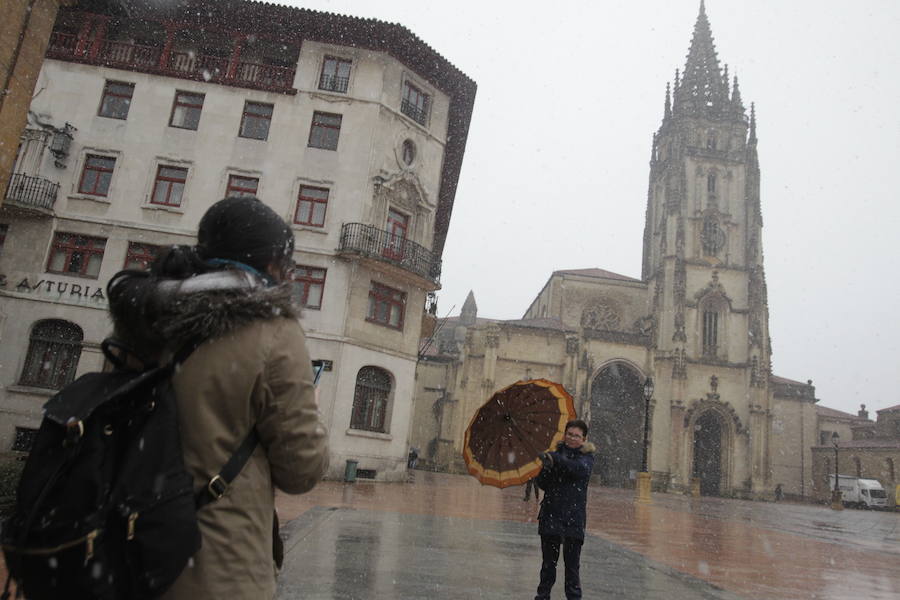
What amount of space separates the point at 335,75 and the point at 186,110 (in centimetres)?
531

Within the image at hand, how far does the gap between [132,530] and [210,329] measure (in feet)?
1.87

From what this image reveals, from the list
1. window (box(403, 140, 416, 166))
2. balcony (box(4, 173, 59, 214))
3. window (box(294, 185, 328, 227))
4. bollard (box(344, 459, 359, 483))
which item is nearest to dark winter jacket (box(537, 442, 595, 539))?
bollard (box(344, 459, 359, 483))

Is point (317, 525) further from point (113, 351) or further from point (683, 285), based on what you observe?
point (683, 285)

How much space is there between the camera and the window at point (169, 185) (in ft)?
63.5

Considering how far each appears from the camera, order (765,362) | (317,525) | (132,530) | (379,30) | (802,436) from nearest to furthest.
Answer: (132,530) → (317,525) → (379,30) → (765,362) → (802,436)

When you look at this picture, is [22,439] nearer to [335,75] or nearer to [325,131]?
[325,131]

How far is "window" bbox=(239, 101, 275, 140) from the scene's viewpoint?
2025 cm

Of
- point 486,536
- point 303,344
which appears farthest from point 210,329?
point 486,536

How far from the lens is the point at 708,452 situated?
46.4m

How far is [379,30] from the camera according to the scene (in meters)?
20.8

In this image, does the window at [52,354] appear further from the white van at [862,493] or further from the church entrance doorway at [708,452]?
the white van at [862,493]

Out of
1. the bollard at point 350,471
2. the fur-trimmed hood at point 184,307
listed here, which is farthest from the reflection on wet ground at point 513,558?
the fur-trimmed hood at point 184,307

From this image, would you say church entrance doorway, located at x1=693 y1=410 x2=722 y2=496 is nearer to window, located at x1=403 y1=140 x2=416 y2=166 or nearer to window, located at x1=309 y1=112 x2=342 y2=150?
window, located at x1=403 y1=140 x2=416 y2=166

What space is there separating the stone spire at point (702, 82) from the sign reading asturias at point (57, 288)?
5321 cm
